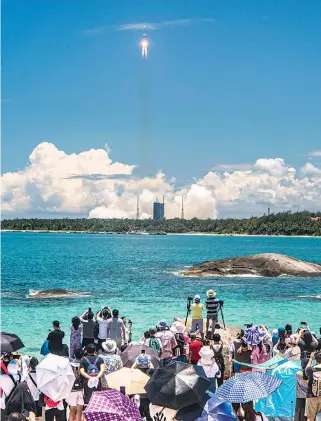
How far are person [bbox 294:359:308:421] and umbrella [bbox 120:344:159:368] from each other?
3.04 m

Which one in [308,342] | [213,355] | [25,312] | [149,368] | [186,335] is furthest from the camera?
[25,312]

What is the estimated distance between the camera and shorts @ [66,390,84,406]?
12430 millimetres

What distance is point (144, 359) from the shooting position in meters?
12.8

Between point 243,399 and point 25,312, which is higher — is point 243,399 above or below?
above

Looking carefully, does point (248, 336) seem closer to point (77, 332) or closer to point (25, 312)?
point (77, 332)

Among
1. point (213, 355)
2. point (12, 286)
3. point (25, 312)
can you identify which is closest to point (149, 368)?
point (213, 355)

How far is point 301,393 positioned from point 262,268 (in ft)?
191

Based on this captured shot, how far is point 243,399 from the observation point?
9.90 metres

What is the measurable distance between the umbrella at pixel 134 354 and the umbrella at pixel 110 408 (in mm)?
3864

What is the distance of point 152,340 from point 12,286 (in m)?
50.1

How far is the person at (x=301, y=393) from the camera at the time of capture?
11859 millimetres

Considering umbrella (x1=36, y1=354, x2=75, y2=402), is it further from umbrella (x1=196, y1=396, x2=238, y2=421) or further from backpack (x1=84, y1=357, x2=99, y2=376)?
umbrella (x1=196, y1=396, x2=238, y2=421)

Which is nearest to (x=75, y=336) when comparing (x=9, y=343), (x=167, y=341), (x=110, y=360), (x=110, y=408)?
(x=167, y=341)

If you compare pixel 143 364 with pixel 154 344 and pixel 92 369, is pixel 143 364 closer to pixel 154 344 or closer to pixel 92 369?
pixel 92 369
